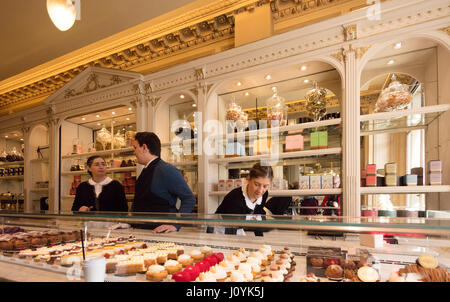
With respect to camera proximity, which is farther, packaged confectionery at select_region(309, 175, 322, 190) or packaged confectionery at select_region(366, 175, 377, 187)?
packaged confectionery at select_region(309, 175, 322, 190)

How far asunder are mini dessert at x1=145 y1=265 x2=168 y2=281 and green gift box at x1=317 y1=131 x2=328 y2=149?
89.6 inches

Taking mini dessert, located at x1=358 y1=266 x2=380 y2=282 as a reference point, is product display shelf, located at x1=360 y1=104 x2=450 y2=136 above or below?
above

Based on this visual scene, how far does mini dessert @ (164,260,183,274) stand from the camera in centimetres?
129

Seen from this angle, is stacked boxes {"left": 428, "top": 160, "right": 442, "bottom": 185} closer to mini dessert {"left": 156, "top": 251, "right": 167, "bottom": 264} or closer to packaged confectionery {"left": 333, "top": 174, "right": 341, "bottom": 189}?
packaged confectionery {"left": 333, "top": 174, "right": 341, "bottom": 189}

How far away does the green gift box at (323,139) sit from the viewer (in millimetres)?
2973

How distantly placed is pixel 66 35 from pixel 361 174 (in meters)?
4.63

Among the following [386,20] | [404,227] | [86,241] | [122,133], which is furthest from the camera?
[122,133]

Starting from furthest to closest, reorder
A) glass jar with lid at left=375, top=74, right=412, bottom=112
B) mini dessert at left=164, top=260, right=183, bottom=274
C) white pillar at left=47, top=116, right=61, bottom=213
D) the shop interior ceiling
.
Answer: white pillar at left=47, top=116, right=61, bottom=213 → the shop interior ceiling → glass jar with lid at left=375, top=74, right=412, bottom=112 → mini dessert at left=164, top=260, right=183, bottom=274

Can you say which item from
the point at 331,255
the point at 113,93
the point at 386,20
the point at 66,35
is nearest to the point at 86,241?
the point at 331,255

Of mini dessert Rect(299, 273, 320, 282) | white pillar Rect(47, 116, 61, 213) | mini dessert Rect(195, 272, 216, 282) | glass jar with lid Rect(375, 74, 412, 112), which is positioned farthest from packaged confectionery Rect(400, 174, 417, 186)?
white pillar Rect(47, 116, 61, 213)

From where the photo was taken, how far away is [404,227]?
899 mm

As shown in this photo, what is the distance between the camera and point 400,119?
2746 mm

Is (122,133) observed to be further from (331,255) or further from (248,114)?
(331,255)

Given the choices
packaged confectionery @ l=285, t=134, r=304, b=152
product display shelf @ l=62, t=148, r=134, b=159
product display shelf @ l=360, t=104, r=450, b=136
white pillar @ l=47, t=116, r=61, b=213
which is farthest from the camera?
white pillar @ l=47, t=116, r=61, b=213
